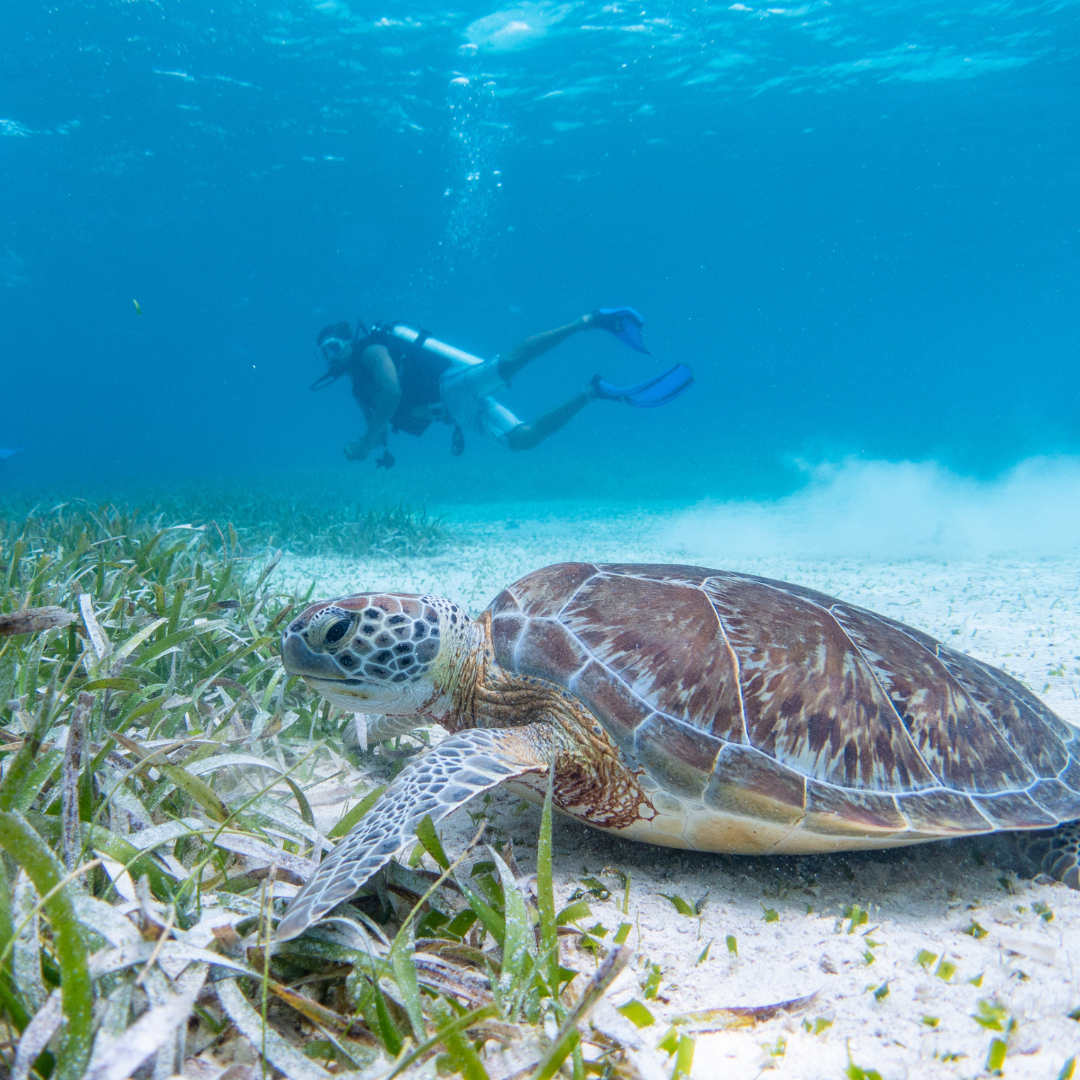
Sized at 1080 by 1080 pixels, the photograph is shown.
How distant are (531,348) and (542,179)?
25.4 metres

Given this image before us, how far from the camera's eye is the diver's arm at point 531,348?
29.7 feet

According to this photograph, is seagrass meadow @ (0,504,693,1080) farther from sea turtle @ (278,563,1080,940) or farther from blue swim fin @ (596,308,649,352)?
blue swim fin @ (596,308,649,352)

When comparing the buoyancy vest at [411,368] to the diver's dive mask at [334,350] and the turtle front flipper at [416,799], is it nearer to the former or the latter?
the diver's dive mask at [334,350]

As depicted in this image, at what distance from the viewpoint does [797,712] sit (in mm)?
1678

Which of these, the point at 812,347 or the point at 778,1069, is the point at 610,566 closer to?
the point at 778,1069

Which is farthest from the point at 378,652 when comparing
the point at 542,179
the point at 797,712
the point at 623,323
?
the point at 542,179

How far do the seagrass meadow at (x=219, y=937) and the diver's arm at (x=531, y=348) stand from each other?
788cm

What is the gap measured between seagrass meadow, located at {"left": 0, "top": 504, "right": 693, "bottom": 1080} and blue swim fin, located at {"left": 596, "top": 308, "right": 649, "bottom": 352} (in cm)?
910

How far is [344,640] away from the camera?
1853 mm

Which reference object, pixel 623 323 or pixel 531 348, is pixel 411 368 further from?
pixel 623 323

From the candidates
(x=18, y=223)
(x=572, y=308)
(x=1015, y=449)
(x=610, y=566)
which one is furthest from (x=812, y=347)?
(x=610, y=566)

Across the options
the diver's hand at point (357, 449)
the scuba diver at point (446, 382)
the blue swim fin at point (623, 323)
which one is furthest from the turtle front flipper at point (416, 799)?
the blue swim fin at point (623, 323)

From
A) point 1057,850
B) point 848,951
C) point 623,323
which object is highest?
point 623,323

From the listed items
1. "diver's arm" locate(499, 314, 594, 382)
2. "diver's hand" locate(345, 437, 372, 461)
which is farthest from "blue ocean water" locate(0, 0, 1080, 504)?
"diver's arm" locate(499, 314, 594, 382)
